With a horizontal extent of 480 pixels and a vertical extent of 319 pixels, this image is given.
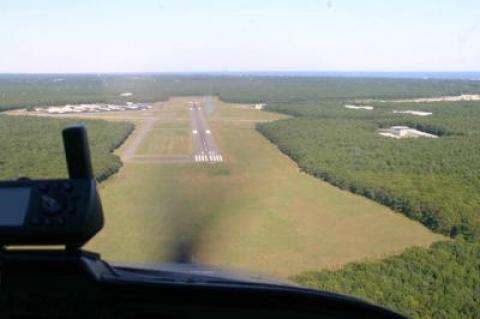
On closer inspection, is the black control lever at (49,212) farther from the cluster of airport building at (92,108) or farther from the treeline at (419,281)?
the cluster of airport building at (92,108)

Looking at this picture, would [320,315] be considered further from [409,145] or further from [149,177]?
[409,145]

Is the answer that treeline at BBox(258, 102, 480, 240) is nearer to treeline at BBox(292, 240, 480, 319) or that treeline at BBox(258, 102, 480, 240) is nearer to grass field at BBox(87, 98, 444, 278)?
grass field at BBox(87, 98, 444, 278)

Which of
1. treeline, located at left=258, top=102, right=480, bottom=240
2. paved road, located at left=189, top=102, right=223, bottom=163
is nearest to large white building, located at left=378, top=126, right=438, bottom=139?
treeline, located at left=258, top=102, right=480, bottom=240

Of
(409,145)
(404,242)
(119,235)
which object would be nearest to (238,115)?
(409,145)

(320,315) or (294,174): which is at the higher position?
(320,315)

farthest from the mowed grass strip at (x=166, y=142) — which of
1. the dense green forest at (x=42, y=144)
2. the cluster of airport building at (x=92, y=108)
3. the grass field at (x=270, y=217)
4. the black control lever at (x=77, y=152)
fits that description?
the black control lever at (x=77, y=152)

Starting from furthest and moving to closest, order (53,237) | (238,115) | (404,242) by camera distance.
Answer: (238,115), (404,242), (53,237)
